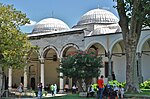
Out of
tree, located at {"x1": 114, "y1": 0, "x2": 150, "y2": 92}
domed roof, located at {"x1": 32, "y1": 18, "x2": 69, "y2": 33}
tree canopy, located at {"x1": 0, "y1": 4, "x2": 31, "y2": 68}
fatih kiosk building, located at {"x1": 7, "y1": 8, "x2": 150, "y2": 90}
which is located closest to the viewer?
tree, located at {"x1": 114, "y1": 0, "x2": 150, "y2": 92}

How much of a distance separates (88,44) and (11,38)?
29.7ft

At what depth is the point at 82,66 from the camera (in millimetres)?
18906

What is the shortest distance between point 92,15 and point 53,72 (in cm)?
885

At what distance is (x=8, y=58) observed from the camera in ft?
63.8

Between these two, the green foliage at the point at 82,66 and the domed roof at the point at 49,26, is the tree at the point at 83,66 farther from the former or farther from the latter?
the domed roof at the point at 49,26

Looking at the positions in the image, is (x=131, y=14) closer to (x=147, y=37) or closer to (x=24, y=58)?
(x=147, y=37)

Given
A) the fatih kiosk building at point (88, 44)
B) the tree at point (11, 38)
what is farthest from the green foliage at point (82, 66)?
the fatih kiosk building at point (88, 44)

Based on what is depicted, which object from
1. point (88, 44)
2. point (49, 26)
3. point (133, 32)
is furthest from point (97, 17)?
point (133, 32)

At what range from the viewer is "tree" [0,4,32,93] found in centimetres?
1988

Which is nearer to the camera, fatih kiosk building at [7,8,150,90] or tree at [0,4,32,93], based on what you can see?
tree at [0,4,32,93]

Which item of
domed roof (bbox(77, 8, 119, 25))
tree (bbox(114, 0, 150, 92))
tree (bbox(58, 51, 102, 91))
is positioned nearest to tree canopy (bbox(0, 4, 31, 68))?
tree (bbox(58, 51, 102, 91))

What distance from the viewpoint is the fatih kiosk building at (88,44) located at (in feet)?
84.8

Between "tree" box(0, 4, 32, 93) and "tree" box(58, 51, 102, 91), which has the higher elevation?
"tree" box(0, 4, 32, 93)

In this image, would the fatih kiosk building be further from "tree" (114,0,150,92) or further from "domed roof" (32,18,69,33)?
"tree" (114,0,150,92)
